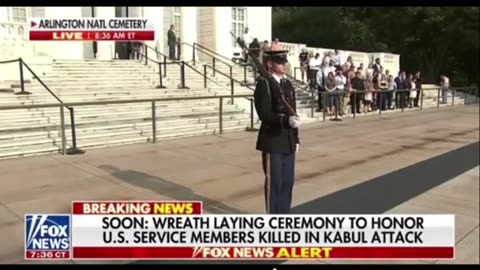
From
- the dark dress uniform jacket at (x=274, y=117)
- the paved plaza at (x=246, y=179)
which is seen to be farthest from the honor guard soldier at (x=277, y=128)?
the paved plaza at (x=246, y=179)

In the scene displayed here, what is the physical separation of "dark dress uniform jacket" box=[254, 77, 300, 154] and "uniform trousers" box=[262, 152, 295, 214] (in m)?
0.09

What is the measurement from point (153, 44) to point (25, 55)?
26.8 feet

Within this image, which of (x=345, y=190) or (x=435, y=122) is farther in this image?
(x=435, y=122)

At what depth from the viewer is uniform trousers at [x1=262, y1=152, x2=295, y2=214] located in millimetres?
4345

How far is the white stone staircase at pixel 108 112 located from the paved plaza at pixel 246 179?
50 centimetres

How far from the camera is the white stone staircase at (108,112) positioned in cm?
878

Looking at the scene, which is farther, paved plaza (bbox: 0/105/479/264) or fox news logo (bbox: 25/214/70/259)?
paved plaza (bbox: 0/105/479/264)

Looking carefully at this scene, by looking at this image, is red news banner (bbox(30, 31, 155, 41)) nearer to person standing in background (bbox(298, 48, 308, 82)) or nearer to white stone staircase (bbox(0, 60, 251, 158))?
white stone staircase (bbox(0, 60, 251, 158))

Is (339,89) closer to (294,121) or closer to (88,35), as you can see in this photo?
(88,35)

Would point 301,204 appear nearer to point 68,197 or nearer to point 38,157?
point 68,197

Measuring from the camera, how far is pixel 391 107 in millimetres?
18250

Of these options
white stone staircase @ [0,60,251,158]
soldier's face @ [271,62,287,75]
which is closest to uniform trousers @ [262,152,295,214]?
soldier's face @ [271,62,287,75]

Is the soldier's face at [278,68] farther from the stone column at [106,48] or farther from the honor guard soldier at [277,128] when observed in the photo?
the stone column at [106,48]
